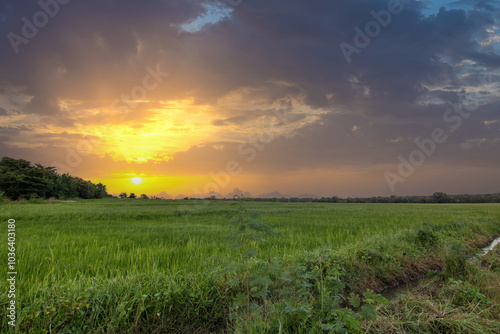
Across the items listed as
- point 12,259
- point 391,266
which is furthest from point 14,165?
point 391,266

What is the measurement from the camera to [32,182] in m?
45.8

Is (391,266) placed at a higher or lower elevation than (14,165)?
lower

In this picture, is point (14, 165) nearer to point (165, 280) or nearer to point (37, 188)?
point (37, 188)

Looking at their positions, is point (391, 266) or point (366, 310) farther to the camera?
point (391, 266)

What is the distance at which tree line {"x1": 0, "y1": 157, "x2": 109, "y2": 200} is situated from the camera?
4372 centimetres

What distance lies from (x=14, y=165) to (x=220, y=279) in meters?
64.1

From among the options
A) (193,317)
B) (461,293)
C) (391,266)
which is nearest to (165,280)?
(193,317)

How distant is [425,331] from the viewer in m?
2.91

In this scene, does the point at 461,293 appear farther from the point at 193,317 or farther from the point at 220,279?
the point at 193,317

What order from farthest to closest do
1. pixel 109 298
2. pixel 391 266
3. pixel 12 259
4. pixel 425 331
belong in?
pixel 391 266 < pixel 12 259 < pixel 109 298 < pixel 425 331

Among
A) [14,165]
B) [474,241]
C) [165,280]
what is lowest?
[474,241]

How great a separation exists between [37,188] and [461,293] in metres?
60.6

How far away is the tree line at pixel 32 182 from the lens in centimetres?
4372

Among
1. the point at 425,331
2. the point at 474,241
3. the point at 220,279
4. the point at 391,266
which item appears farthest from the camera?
the point at 474,241
